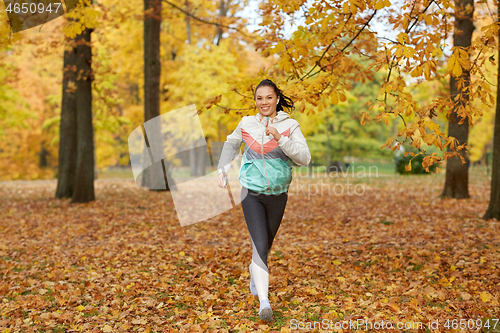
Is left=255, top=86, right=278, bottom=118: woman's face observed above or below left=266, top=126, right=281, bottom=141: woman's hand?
above

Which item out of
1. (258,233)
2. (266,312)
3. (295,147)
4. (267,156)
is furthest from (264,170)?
(266,312)

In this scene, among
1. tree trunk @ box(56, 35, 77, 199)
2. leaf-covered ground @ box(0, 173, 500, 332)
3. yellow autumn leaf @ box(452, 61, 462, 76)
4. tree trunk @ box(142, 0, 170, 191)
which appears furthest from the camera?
tree trunk @ box(142, 0, 170, 191)

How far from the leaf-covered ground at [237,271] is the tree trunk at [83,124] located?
5.62 ft

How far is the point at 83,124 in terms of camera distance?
1200 cm

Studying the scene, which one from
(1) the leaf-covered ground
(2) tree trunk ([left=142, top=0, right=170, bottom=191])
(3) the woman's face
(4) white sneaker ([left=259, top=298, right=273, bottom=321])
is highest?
(2) tree trunk ([left=142, top=0, right=170, bottom=191])

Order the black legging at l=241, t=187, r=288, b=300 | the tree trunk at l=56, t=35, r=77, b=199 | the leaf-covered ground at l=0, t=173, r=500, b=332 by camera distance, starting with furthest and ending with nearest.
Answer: the tree trunk at l=56, t=35, r=77, b=199, the leaf-covered ground at l=0, t=173, r=500, b=332, the black legging at l=241, t=187, r=288, b=300

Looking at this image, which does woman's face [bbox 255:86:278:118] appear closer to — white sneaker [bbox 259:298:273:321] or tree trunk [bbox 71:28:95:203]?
white sneaker [bbox 259:298:273:321]

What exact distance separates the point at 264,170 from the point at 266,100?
1.99ft

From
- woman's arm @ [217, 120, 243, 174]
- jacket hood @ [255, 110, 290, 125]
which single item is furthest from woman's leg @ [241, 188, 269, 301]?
jacket hood @ [255, 110, 290, 125]

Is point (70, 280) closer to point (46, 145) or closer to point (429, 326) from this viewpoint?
point (429, 326)

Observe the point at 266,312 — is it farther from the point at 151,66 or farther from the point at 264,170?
the point at 151,66

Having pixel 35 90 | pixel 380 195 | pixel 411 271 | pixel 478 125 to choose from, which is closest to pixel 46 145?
pixel 35 90

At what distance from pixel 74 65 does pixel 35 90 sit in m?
18.8

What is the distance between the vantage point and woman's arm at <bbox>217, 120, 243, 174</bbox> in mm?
3914
